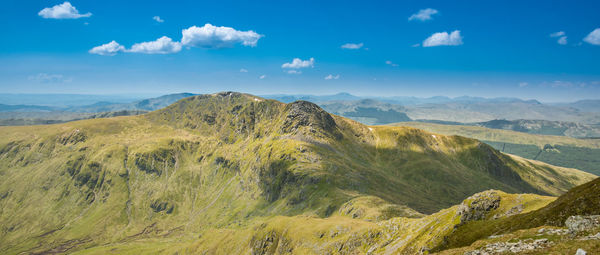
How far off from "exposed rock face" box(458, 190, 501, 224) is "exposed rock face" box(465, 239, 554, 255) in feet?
98.8

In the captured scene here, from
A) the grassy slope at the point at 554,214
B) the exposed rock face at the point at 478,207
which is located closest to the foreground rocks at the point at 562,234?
the grassy slope at the point at 554,214

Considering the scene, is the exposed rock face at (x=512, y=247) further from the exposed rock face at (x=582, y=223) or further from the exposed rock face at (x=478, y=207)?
the exposed rock face at (x=478, y=207)

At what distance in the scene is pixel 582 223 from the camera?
33.9 m

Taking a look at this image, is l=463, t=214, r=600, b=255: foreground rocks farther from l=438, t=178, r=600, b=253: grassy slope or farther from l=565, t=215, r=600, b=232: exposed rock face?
l=438, t=178, r=600, b=253: grassy slope

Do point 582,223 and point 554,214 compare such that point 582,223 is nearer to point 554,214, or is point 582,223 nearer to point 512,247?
point 554,214

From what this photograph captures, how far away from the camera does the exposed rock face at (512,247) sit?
33.8m

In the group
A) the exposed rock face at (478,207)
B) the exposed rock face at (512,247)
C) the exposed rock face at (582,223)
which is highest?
the exposed rock face at (582,223)

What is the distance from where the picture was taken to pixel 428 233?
251 ft

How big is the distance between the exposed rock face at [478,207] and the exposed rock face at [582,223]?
32582 millimetres

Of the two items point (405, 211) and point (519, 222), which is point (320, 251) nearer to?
point (405, 211)

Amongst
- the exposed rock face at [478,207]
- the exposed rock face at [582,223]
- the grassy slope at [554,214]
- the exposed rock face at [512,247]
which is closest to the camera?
the exposed rock face at [582,223]

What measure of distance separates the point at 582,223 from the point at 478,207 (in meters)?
36.2

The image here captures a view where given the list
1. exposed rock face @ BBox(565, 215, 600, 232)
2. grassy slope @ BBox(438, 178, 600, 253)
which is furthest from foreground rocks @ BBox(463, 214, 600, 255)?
grassy slope @ BBox(438, 178, 600, 253)

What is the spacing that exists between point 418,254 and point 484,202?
22250mm
